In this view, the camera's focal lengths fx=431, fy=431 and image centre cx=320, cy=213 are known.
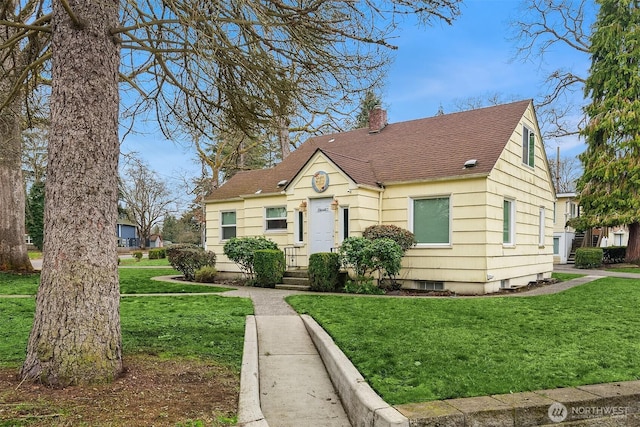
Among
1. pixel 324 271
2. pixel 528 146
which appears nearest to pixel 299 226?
pixel 324 271

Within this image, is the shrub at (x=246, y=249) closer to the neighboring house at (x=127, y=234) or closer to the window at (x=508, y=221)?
the window at (x=508, y=221)

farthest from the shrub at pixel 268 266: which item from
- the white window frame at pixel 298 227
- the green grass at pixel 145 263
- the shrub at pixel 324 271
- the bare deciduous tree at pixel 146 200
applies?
the bare deciduous tree at pixel 146 200

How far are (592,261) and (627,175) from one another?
469cm

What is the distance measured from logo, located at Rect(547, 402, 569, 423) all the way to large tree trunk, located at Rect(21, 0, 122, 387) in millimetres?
3686

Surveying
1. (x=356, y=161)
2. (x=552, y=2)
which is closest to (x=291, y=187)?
(x=356, y=161)

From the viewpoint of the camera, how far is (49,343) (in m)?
3.69

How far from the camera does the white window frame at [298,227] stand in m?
14.2

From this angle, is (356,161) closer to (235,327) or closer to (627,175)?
(235,327)

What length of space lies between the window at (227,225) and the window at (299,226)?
397 cm

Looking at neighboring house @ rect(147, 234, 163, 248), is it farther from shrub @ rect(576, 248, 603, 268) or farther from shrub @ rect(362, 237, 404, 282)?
shrub @ rect(362, 237, 404, 282)

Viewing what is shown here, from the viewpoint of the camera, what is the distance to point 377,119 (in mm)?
17344

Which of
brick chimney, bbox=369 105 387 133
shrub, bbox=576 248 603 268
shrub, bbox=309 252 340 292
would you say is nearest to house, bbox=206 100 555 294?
brick chimney, bbox=369 105 387 133

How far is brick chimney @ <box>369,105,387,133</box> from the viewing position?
56.6 feet

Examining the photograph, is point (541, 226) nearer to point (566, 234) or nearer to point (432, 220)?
point (432, 220)
